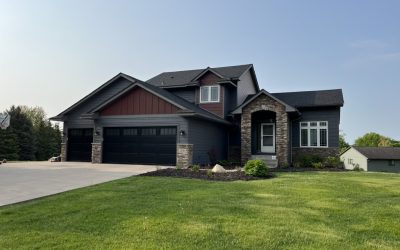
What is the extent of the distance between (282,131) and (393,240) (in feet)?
42.6

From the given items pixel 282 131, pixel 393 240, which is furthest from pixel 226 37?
pixel 393 240

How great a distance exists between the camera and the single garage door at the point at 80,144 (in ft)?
66.0

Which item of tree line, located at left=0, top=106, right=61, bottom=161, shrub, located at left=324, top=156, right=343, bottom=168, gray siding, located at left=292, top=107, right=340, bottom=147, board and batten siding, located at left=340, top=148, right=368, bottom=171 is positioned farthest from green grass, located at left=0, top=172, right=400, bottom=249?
tree line, located at left=0, top=106, right=61, bottom=161

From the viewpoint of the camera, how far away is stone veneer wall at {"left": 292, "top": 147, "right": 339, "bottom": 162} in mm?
18766

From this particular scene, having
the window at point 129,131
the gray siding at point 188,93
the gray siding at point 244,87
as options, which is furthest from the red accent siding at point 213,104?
the window at point 129,131

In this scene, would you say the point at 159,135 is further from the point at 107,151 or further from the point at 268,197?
the point at 268,197

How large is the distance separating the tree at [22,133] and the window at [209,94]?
28664 mm

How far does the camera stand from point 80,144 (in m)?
20.4

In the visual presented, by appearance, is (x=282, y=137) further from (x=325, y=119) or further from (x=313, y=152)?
(x=325, y=119)

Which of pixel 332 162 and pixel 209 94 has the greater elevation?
pixel 209 94

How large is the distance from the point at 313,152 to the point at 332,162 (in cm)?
149

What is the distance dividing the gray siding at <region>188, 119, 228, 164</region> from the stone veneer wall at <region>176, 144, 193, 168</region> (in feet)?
1.41

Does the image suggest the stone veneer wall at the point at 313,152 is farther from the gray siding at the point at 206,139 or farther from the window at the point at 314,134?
the gray siding at the point at 206,139

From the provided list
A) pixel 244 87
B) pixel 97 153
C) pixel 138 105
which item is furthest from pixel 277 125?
pixel 97 153
